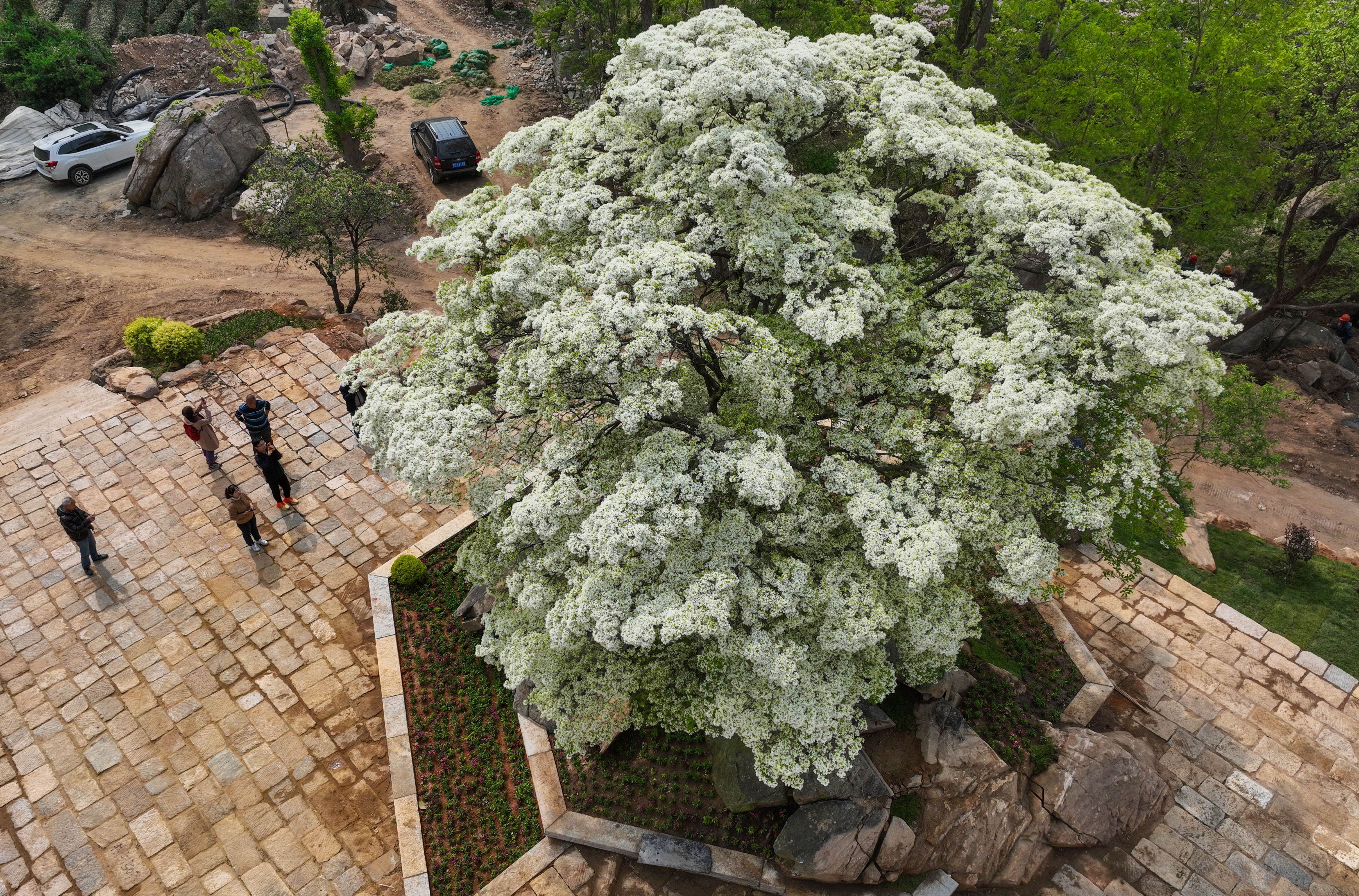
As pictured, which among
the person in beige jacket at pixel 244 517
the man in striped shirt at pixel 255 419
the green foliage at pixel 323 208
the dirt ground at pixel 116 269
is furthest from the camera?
the dirt ground at pixel 116 269

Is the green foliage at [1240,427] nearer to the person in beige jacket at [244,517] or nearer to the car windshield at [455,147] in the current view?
the person in beige jacket at [244,517]

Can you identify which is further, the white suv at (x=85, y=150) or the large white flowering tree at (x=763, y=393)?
the white suv at (x=85, y=150)

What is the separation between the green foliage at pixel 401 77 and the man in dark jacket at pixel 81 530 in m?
29.8

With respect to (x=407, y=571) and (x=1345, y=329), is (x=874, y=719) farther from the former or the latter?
(x=1345, y=329)

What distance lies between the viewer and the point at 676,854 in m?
13.0

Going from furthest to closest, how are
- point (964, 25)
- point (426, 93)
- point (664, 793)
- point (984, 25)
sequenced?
point (426, 93), point (964, 25), point (984, 25), point (664, 793)

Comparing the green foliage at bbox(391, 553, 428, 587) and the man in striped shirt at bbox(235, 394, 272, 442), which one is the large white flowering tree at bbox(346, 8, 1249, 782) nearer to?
the green foliage at bbox(391, 553, 428, 587)

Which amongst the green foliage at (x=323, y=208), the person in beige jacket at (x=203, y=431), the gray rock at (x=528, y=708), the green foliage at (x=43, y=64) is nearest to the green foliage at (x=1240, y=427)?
the gray rock at (x=528, y=708)

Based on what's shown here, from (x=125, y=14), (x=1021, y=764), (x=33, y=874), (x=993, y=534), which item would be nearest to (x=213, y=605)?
(x=33, y=874)

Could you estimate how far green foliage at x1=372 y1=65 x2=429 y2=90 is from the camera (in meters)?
39.4

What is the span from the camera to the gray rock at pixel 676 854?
42.4ft

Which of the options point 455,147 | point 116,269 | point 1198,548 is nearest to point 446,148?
point 455,147

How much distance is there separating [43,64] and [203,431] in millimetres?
28333

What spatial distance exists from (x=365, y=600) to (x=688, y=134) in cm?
1210
